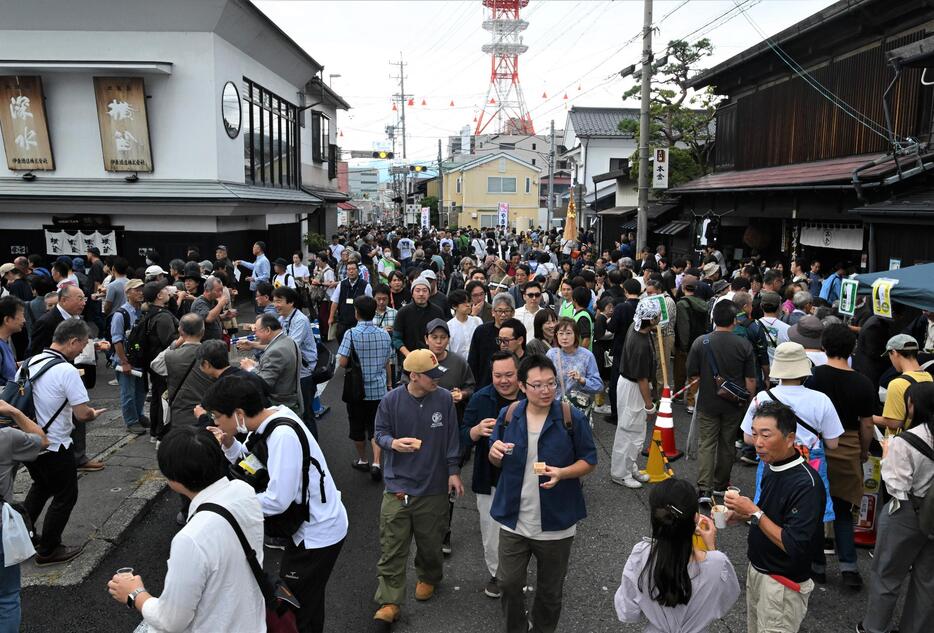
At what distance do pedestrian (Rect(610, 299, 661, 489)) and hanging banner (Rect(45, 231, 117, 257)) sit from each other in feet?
46.2

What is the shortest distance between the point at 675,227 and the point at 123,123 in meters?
16.3

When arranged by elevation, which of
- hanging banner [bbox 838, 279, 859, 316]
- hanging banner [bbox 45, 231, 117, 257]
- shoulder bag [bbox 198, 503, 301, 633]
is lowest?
shoulder bag [bbox 198, 503, 301, 633]

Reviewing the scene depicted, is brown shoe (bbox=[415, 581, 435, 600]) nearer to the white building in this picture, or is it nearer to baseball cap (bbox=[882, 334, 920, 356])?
baseball cap (bbox=[882, 334, 920, 356])

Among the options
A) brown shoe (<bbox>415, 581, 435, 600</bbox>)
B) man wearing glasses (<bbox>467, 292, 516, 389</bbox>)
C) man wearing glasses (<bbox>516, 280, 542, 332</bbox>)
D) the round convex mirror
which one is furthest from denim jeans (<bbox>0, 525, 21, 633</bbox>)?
the round convex mirror

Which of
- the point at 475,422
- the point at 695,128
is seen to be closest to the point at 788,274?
the point at 695,128

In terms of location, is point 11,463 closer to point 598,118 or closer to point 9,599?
point 9,599

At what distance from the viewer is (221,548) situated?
2.53m

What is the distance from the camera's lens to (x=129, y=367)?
24.7ft

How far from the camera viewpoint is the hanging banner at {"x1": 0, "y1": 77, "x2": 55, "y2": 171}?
49.3 feet

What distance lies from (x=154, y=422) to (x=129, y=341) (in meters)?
1.10

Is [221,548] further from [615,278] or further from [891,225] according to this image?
[891,225]

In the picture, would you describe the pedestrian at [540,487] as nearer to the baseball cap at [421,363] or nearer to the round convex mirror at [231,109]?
the baseball cap at [421,363]

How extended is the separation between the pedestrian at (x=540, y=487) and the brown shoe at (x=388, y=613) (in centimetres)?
90

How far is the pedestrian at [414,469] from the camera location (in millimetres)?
4332
